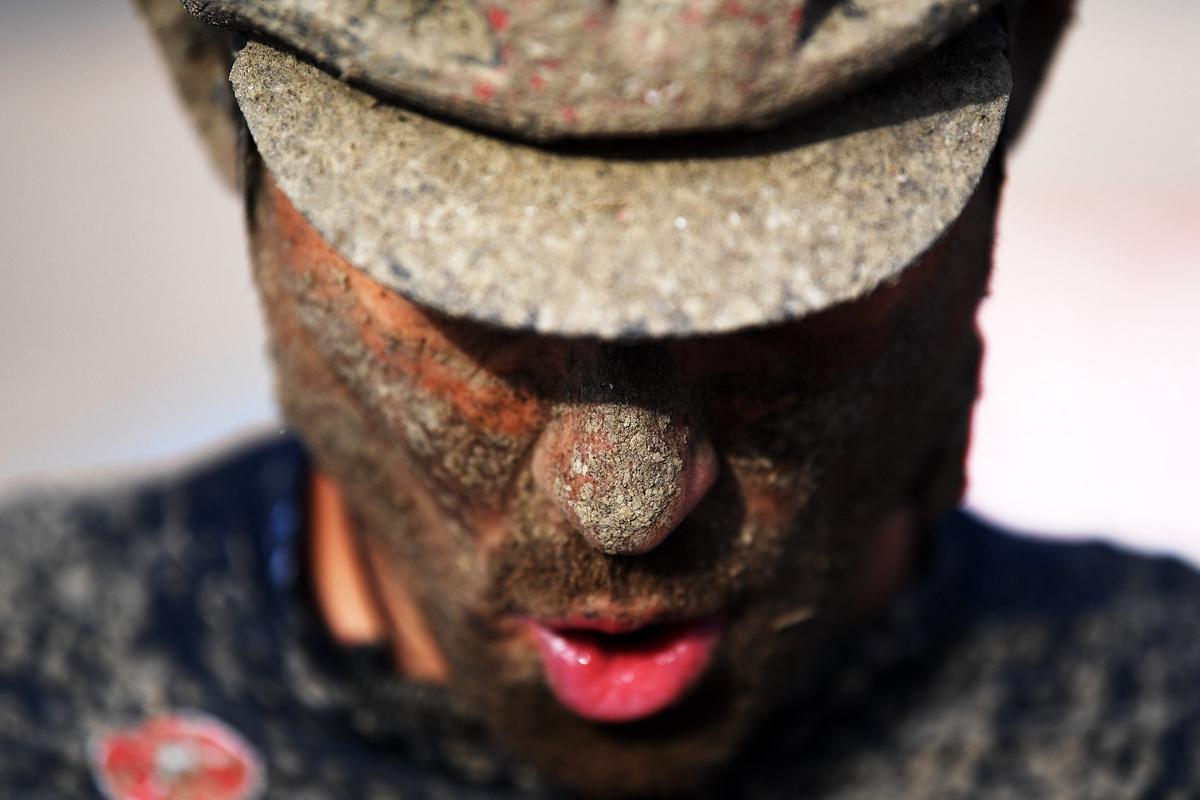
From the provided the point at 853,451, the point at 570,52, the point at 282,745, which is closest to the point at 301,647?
the point at 282,745

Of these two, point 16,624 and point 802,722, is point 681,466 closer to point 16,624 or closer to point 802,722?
point 802,722

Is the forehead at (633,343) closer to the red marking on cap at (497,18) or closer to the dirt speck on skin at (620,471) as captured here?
the dirt speck on skin at (620,471)

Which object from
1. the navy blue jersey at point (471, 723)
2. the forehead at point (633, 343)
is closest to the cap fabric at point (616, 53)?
the forehead at point (633, 343)

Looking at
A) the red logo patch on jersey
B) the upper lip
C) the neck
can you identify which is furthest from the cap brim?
the red logo patch on jersey

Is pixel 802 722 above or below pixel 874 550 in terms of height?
below

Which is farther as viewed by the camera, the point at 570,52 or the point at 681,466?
the point at 681,466

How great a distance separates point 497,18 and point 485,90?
0.11 ft

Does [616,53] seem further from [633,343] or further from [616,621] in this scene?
[616,621]

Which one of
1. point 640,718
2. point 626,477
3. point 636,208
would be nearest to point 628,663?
point 640,718

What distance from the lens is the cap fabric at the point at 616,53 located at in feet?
1.89

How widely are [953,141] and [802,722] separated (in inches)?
23.7

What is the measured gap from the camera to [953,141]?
661 millimetres

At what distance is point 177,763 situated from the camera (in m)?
1.10

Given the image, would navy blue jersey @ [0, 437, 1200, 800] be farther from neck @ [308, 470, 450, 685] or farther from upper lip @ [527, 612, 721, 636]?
upper lip @ [527, 612, 721, 636]
